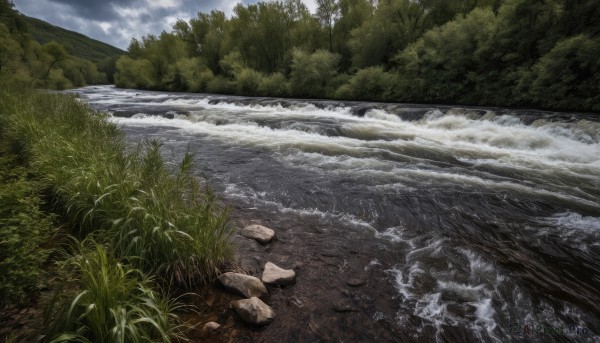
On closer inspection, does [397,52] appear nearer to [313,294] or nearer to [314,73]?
[314,73]

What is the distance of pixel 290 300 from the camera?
332cm

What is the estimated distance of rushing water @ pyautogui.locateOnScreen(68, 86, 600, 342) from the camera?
3303 mm

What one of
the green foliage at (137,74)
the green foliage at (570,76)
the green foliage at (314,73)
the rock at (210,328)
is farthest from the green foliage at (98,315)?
the green foliage at (137,74)

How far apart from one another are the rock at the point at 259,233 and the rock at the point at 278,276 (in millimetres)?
725

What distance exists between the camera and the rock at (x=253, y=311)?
9.50 feet

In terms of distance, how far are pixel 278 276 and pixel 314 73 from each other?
2654 centimetres

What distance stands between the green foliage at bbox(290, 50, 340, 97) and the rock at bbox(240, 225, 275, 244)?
958 inches

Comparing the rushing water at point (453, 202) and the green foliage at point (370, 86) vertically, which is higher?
the green foliage at point (370, 86)

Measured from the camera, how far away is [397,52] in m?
28.0

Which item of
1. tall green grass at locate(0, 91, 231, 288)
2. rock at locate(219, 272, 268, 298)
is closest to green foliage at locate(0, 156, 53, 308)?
tall green grass at locate(0, 91, 231, 288)

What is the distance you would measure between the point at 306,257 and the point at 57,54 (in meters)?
56.9

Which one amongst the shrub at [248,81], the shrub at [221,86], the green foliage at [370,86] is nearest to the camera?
the green foliage at [370,86]

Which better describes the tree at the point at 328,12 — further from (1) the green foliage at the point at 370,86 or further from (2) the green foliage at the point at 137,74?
(2) the green foliage at the point at 137,74

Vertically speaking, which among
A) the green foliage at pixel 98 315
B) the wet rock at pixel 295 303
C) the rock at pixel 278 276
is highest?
the green foliage at pixel 98 315
